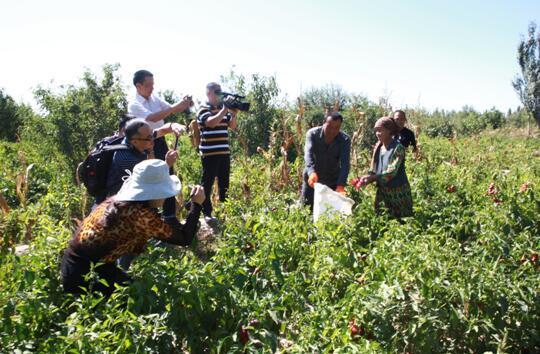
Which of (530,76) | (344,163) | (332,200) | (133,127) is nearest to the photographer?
(133,127)

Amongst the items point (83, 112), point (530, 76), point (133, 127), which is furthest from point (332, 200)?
point (530, 76)

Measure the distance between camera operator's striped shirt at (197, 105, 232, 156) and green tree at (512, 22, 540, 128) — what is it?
77.7 feet

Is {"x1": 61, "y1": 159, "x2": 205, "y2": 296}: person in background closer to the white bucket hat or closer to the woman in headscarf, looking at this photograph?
the white bucket hat

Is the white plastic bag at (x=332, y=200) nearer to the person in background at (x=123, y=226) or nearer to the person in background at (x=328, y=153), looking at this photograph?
the person in background at (x=328, y=153)

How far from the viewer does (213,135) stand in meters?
4.54

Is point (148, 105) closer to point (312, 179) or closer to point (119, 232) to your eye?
point (312, 179)

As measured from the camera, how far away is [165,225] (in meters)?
2.34

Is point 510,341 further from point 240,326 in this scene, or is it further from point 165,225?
point 165,225

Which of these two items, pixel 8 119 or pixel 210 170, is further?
pixel 8 119

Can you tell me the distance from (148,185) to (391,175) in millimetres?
2069

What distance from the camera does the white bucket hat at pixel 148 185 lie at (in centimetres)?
225

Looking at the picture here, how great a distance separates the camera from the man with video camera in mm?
4445

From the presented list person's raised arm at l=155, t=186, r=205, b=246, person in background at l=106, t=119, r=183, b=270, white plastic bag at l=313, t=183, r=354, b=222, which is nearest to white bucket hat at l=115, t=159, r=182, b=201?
person's raised arm at l=155, t=186, r=205, b=246

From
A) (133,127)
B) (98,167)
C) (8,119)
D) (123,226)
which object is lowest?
(8,119)
